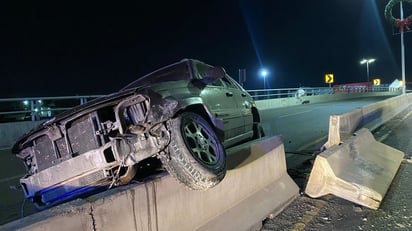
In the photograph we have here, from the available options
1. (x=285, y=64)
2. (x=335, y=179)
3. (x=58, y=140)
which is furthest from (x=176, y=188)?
(x=285, y=64)

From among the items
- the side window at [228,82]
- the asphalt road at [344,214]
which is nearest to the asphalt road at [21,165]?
the asphalt road at [344,214]

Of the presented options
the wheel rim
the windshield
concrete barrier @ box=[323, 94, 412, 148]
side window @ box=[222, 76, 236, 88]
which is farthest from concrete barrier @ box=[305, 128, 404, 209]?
the windshield

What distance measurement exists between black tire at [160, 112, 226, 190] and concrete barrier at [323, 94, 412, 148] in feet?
12.4

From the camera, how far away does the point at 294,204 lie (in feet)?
16.0

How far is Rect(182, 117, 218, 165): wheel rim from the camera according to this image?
3.67 metres

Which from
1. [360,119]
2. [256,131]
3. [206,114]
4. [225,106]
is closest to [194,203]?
[206,114]

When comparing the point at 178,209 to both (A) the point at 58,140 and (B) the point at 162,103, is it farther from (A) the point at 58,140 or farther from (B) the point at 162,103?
(A) the point at 58,140

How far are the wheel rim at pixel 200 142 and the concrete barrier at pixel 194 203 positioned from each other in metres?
0.32

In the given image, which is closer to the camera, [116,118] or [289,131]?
Result: [116,118]

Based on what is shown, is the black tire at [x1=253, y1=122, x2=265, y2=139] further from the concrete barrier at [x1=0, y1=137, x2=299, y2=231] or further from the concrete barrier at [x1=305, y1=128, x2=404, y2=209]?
the concrete barrier at [x1=305, y1=128, x2=404, y2=209]

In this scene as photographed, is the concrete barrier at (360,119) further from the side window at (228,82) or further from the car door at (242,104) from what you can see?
the side window at (228,82)

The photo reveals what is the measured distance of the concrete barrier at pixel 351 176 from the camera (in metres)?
4.76

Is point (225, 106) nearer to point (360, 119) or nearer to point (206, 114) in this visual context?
point (206, 114)

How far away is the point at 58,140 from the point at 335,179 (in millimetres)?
3584
